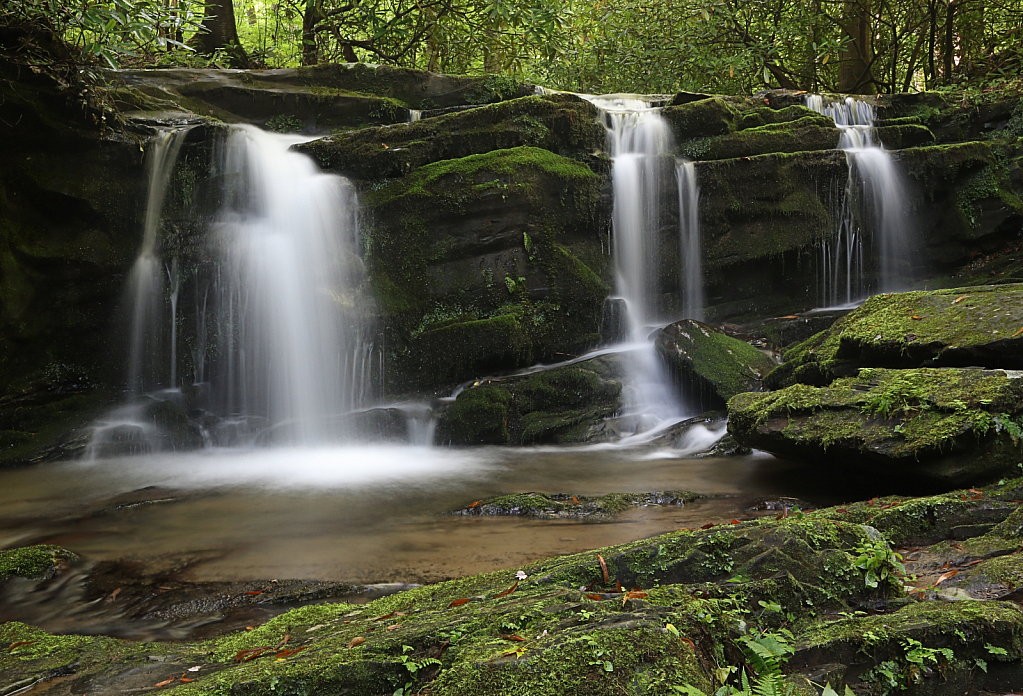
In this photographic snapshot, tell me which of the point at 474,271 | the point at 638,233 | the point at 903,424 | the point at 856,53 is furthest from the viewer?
the point at 856,53

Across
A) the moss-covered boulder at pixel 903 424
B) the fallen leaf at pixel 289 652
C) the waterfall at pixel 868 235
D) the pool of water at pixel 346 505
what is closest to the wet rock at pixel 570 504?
the pool of water at pixel 346 505

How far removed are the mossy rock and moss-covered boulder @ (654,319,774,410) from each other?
6.36 m

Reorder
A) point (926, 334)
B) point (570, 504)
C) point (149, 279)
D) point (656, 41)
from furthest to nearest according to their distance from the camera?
point (656, 41)
point (149, 279)
point (926, 334)
point (570, 504)

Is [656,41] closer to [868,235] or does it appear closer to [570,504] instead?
[868,235]

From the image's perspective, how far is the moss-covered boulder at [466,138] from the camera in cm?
957

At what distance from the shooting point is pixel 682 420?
8305 mm

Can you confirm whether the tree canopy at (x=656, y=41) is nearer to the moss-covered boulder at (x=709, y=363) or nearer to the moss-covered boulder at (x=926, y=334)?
the moss-covered boulder at (x=709, y=363)

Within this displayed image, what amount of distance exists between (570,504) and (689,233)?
6.17m

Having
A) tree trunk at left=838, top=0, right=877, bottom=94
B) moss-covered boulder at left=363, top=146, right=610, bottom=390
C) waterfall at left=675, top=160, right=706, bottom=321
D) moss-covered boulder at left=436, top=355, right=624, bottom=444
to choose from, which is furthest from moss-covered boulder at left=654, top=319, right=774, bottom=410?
tree trunk at left=838, top=0, right=877, bottom=94

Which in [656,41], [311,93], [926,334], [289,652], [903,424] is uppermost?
[656,41]

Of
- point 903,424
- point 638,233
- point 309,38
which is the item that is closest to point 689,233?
point 638,233

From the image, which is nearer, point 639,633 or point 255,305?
point 639,633

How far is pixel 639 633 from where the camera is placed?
2021 millimetres

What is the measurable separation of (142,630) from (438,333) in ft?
19.3
